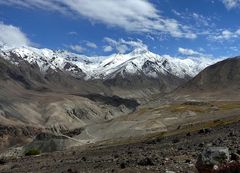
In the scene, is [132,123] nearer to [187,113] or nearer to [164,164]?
[187,113]

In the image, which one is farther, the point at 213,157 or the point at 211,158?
the point at 213,157

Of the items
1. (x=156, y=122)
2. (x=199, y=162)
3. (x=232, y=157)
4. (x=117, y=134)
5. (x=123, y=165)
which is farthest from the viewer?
(x=156, y=122)

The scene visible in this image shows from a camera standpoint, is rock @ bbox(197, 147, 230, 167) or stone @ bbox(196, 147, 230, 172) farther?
rock @ bbox(197, 147, 230, 167)

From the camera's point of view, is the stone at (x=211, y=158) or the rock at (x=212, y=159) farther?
the stone at (x=211, y=158)

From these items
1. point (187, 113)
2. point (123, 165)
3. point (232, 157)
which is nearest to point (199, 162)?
point (232, 157)

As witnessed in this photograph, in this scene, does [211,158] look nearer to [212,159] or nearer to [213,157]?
Result: [212,159]

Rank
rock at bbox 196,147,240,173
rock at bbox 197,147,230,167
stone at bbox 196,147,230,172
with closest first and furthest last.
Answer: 1. rock at bbox 196,147,240,173
2. stone at bbox 196,147,230,172
3. rock at bbox 197,147,230,167

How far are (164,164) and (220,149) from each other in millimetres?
10556

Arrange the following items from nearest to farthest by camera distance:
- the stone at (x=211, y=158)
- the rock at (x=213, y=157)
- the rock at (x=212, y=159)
A: the rock at (x=212, y=159)
the stone at (x=211, y=158)
the rock at (x=213, y=157)

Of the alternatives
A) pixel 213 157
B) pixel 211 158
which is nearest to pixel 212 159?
pixel 211 158

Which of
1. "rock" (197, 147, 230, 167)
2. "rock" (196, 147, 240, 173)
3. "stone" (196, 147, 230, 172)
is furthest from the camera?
"rock" (197, 147, 230, 167)

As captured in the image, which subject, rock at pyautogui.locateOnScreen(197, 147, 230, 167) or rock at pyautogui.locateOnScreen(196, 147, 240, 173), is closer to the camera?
rock at pyautogui.locateOnScreen(196, 147, 240, 173)

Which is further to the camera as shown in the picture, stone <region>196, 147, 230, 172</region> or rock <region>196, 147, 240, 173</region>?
stone <region>196, 147, 230, 172</region>

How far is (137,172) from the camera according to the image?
93.0 feet
